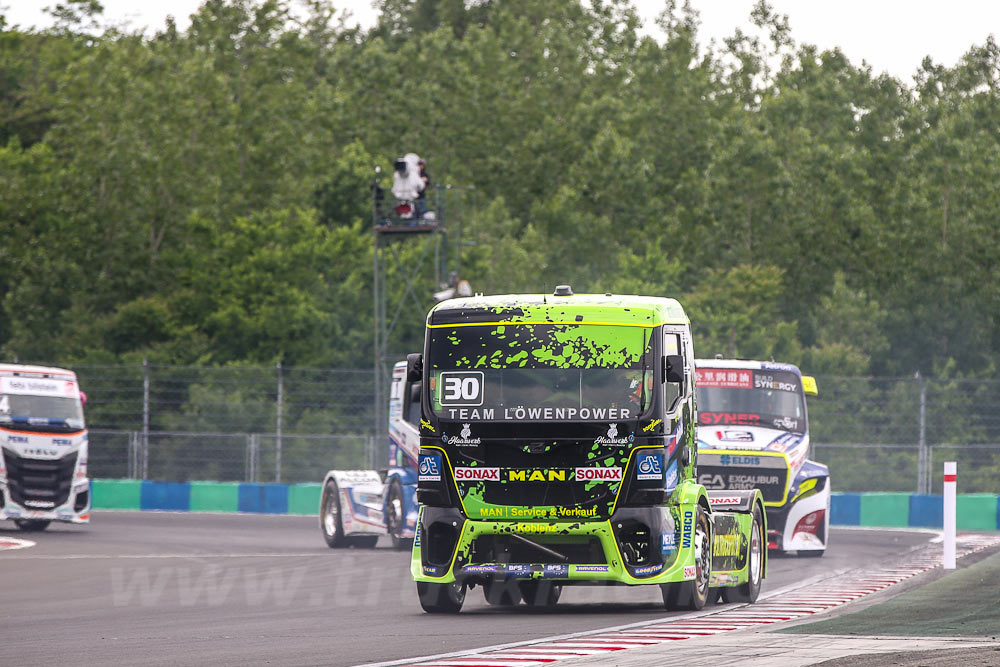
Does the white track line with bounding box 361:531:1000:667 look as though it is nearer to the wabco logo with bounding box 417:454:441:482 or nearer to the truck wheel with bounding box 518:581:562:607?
the truck wheel with bounding box 518:581:562:607

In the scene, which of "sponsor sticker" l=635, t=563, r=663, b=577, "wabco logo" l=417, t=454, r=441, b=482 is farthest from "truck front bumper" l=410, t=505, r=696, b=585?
"wabco logo" l=417, t=454, r=441, b=482

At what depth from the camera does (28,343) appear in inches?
2045

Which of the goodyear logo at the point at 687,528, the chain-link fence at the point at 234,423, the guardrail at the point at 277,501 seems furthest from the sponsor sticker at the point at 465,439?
the chain-link fence at the point at 234,423

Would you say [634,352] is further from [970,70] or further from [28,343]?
[970,70]

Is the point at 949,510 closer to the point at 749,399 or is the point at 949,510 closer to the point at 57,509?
the point at 749,399

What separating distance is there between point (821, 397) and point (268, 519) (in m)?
10.9

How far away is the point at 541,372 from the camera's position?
13375mm

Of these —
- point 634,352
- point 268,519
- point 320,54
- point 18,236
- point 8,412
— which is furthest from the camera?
point 320,54

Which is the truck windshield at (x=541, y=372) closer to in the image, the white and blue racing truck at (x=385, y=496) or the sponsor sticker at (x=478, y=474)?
the sponsor sticker at (x=478, y=474)

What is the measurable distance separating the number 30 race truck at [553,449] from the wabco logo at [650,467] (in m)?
0.01

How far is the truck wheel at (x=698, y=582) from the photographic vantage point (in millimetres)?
13758

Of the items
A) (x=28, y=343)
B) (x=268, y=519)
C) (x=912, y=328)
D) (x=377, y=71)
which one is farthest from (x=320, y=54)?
(x=268, y=519)

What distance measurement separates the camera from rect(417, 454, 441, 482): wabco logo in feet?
44.6

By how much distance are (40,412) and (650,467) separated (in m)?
16.0
